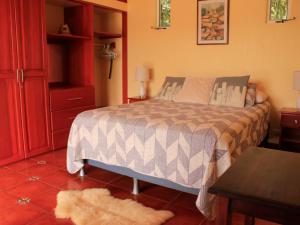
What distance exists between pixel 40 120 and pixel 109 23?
2.29 metres

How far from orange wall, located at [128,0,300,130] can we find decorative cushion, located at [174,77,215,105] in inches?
20.4

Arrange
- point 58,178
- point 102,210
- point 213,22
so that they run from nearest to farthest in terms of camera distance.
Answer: point 102,210 < point 58,178 < point 213,22

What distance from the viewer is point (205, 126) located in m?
2.19

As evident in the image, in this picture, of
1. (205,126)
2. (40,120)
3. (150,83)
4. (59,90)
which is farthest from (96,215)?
(150,83)

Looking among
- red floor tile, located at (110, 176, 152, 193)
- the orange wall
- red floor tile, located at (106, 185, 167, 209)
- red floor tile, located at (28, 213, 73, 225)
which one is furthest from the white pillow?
red floor tile, located at (28, 213, 73, 225)

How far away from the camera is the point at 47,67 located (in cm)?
348

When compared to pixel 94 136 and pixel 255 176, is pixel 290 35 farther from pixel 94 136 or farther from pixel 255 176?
pixel 255 176

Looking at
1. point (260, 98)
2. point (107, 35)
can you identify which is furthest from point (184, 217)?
point (107, 35)

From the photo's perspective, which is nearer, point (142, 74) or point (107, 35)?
point (142, 74)

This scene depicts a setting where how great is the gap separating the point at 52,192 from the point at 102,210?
617mm

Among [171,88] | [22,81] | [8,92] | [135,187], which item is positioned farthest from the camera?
[171,88]

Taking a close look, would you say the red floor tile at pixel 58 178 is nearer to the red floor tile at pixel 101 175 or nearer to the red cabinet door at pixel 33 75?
the red floor tile at pixel 101 175

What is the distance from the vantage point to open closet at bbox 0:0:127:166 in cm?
308

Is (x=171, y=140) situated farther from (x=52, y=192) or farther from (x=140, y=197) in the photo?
(x=52, y=192)
